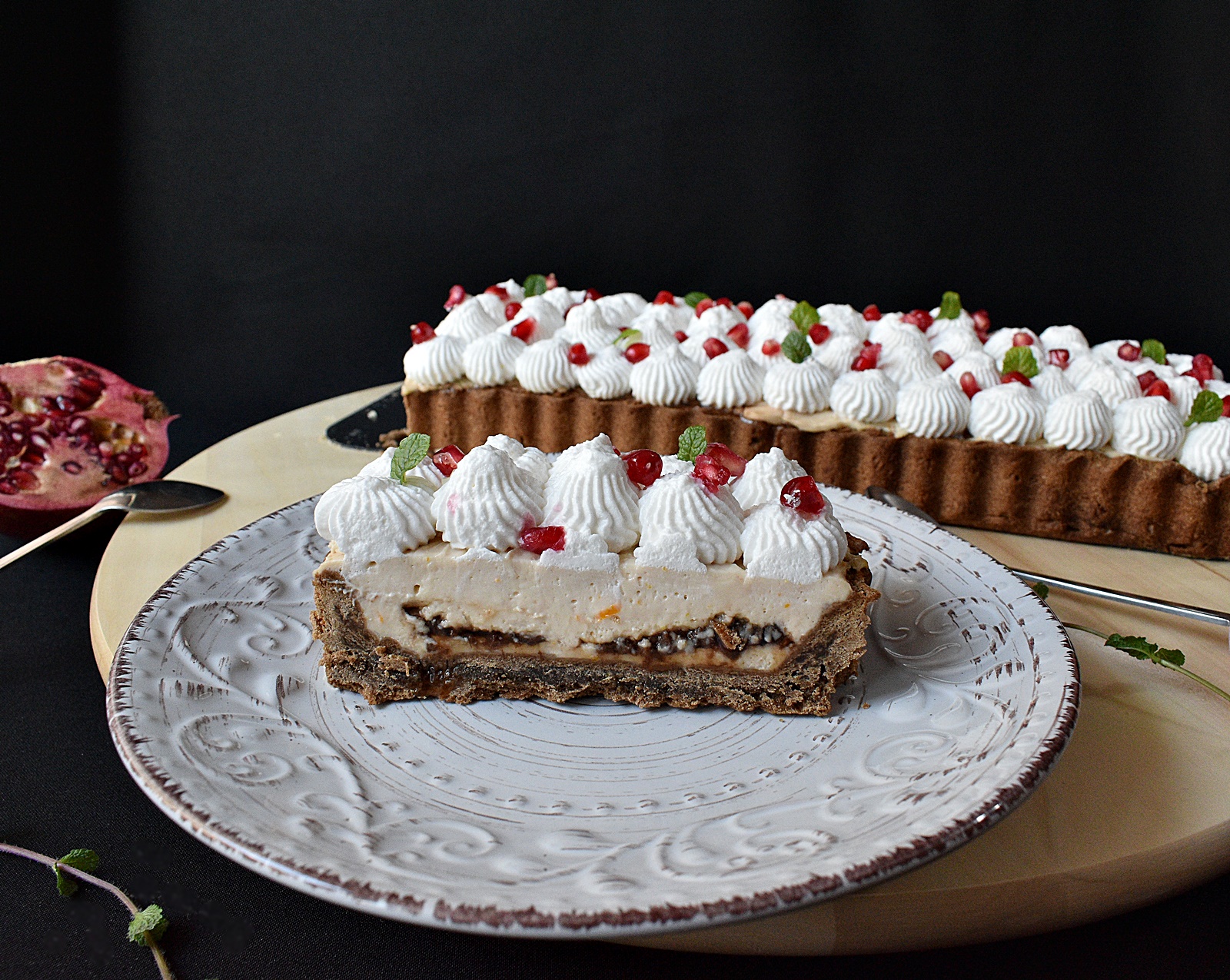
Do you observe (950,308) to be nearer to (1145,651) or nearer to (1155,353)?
(1155,353)

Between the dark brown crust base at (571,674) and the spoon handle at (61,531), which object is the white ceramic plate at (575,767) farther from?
the spoon handle at (61,531)

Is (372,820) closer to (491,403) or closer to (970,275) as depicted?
(491,403)

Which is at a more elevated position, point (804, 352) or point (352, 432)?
point (804, 352)

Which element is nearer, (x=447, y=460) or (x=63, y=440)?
(x=447, y=460)

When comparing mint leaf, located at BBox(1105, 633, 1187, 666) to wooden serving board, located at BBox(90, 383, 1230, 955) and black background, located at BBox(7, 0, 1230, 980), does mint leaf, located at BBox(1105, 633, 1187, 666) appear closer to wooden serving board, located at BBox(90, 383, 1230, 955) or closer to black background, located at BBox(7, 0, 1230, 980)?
wooden serving board, located at BBox(90, 383, 1230, 955)

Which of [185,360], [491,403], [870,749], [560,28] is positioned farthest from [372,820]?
[185,360]

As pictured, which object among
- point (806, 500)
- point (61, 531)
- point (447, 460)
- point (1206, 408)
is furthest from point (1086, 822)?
point (61, 531)
